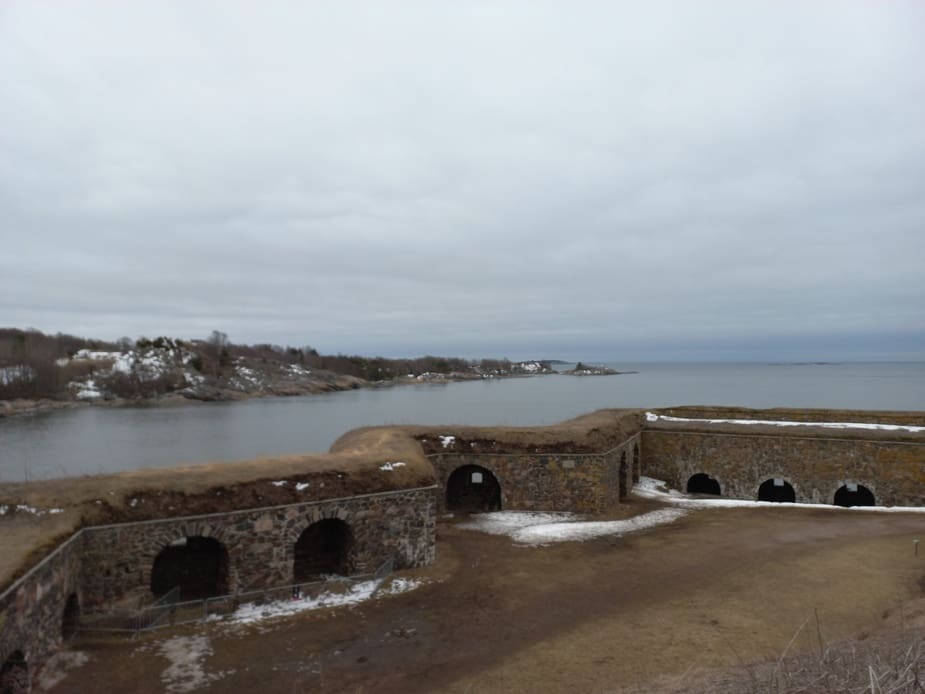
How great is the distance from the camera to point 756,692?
204 inches

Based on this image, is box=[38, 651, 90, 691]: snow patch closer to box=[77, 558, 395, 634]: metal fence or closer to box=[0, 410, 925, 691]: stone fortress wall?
box=[0, 410, 925, 691]: stone fortress wall

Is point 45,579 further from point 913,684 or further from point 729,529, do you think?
point 729,529

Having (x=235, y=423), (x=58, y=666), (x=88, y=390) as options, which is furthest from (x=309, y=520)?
(x=88, y=390)

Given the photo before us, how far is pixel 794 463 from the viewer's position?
23406 mm

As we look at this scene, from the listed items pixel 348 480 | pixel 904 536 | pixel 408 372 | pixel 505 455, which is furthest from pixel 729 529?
pixel 408 372

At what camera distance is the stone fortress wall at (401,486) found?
37.7 ft

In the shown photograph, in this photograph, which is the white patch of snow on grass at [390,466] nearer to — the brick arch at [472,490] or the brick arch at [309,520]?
the brick arch at [309,520]

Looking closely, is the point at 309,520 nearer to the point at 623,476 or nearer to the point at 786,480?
the point at 623,476

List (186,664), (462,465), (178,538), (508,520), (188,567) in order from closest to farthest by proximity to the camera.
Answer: (186,664) < (178,538) < (188,567) < (508,520) < (462,465)

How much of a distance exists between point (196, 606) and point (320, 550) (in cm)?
386

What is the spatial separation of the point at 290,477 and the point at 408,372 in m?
125

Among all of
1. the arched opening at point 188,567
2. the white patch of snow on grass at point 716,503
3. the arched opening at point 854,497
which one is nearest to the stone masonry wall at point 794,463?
the white patch of snow on grass at point 716,503

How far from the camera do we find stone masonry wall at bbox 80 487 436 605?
11930 millimetres

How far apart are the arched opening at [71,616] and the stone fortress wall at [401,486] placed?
0.03 metres
